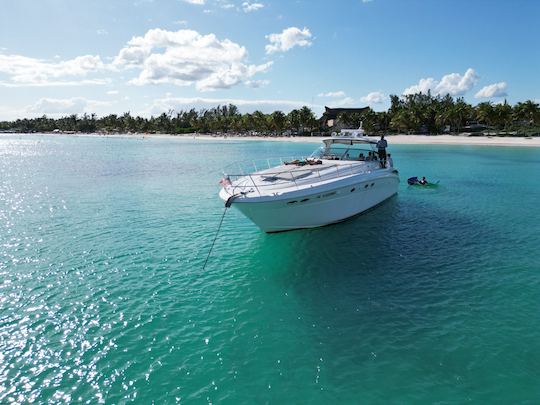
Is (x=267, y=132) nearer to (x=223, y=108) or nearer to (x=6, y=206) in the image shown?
(x=223, y=108)

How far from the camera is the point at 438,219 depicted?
1933 centimetres

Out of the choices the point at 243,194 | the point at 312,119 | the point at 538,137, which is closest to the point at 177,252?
the point at 243,194

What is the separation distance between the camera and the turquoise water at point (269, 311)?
22.9 feet

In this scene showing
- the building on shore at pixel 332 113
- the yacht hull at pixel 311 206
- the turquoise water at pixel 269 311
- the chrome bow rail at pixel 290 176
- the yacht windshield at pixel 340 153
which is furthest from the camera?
the building on shore at pixel 332 113

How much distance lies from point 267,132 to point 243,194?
12820 cm

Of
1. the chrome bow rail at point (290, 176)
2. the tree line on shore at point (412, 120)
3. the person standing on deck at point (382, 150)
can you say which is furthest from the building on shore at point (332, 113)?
the chrome bow rail at point (290, 176)

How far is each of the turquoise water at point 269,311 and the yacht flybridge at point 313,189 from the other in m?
1.01

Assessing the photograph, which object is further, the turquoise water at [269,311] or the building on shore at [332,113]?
the building on shore at [332,113]

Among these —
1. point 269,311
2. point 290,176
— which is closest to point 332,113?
point 290,176

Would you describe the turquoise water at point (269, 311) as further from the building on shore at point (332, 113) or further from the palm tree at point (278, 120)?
the palm tree at point (278, 120)

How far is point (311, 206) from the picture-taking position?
48.4 feet

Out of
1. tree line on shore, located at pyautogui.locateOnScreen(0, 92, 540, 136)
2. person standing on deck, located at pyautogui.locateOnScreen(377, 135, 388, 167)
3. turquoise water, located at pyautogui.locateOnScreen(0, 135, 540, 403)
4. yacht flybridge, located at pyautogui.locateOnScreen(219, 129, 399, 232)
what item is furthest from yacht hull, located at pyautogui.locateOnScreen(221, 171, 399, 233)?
tree line on shore, located at pyautogui.locateOnScreen(0, 92, 540, 136)

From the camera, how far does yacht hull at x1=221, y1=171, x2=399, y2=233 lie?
13.5 metres

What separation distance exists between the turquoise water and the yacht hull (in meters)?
0.75
